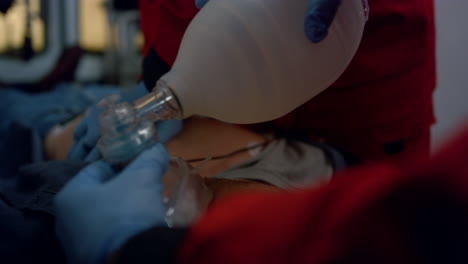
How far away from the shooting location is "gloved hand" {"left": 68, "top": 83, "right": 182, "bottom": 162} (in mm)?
768

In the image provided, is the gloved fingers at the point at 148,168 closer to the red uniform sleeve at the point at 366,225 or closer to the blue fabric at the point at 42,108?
the red uniform sleeve at the point at 366,225

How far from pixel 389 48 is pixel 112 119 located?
1.71ft

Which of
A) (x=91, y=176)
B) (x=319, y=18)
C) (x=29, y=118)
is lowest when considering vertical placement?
(x=29, y=118)

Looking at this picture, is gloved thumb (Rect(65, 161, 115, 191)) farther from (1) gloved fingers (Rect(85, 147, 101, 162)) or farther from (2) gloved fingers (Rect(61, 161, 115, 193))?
(1) gloved fingers (Rect(85, 147, 101, 162))

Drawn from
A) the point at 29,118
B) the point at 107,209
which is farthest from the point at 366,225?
the point at 29,118

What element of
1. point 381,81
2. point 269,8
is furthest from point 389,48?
point 269,8

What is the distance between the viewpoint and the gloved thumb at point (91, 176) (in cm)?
40

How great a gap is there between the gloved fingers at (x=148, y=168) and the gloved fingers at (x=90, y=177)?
4 centimetres

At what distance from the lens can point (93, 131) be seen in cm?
78

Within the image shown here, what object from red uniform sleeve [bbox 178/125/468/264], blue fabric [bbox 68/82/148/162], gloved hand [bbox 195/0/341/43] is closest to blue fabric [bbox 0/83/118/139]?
blue fabric [bbox 68/82/148/162]

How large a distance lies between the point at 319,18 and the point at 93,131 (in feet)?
1.62

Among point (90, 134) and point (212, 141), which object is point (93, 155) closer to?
point (90, 134)

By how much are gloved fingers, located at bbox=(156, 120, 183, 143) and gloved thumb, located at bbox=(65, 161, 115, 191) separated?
32cm

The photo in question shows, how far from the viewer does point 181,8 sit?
0.73 meters
